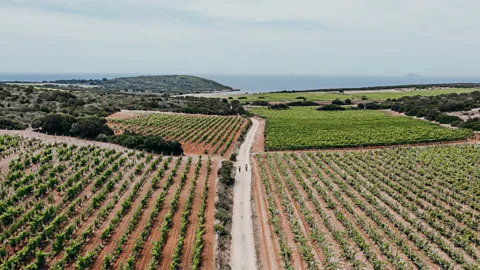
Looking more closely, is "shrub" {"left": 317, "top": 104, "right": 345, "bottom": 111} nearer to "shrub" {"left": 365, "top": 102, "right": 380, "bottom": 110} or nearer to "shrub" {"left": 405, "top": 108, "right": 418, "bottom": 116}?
"shrub" {"left": 365, "top": 102, "right": 380, "bottom": 110}

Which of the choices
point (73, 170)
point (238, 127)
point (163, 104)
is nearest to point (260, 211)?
point (73, 170)

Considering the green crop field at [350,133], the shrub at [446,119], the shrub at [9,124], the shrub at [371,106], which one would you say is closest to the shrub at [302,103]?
the shrub at [371,106]

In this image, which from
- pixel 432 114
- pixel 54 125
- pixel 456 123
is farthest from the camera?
pixel 432 114

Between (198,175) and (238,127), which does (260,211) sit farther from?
(238,127)

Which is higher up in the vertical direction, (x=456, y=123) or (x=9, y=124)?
(x=9, y=124)

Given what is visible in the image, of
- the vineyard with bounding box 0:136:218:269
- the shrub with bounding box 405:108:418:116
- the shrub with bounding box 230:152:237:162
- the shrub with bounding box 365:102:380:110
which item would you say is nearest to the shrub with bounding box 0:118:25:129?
the vineyard with bounding box 0:136:218:269

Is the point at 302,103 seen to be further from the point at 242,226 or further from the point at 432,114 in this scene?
the point at 242,226

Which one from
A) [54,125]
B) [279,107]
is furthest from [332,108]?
[54,125]
